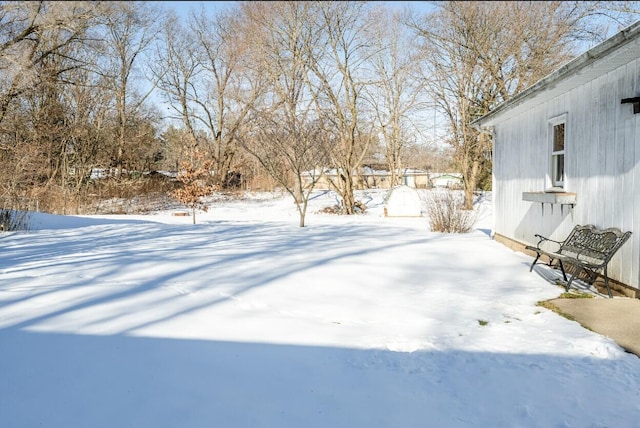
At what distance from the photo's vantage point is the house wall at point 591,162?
185 inches

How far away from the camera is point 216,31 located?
33.7 meters

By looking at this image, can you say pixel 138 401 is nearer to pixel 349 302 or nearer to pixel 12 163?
pixel 349 302

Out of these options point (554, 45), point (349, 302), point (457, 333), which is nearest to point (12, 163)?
point (349, 302)

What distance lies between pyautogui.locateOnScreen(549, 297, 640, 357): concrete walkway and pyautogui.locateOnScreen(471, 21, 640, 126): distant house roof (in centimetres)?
209

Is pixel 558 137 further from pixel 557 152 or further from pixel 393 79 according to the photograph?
pixel 393 79

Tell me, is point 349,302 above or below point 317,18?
below

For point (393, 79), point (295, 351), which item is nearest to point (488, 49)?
point (393, 79)

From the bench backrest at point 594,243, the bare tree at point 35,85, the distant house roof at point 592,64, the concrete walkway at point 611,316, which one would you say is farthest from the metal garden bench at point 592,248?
the bare tree at point 35,85

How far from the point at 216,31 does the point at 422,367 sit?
3483 centimetres

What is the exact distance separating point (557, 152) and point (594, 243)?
1.97 m

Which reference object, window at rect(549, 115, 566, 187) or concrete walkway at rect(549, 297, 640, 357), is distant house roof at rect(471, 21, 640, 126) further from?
concrete walkway at rect(549, 297, 640, 357)

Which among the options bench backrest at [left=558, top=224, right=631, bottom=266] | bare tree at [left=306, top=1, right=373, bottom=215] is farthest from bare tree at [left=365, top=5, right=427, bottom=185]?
bench backrest at [left=558, top=224, right=631, bottom=266]

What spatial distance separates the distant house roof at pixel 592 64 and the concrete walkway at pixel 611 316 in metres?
2.09

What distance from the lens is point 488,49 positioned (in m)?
21.0
